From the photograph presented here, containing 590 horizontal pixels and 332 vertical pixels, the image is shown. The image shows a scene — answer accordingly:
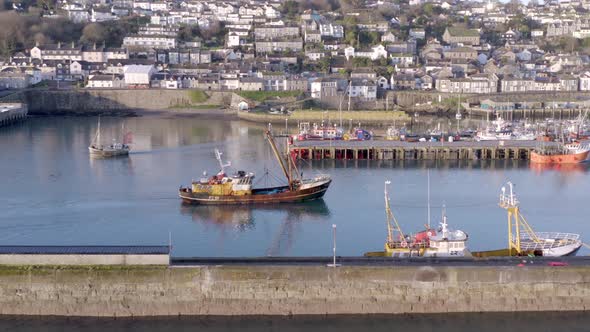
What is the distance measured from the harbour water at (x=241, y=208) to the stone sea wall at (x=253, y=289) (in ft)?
10.3

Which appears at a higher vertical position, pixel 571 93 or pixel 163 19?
pixel 163 19

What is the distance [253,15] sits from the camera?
168ft

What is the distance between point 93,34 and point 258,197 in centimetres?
3115

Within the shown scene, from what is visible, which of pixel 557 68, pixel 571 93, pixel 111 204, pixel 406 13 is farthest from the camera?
pixel 406 13

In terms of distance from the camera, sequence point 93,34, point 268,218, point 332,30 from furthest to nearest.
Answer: point 332,30
point 93,34
point 268,218

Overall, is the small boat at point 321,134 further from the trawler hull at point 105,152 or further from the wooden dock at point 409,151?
the trawler hull at point 105,152

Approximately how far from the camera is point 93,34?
44.9m

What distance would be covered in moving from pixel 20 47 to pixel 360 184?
101 feet

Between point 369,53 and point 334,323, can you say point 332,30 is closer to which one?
point 369,53

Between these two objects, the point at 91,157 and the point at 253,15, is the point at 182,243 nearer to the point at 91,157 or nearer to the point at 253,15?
the point at 91,157

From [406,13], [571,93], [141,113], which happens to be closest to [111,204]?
[141,113]

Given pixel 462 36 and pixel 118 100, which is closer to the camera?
pixel 118 100

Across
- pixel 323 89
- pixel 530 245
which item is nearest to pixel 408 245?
pixel 530 245

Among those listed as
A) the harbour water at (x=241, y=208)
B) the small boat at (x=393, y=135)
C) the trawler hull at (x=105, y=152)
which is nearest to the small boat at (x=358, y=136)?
the small boat at (x=393, y=135)
